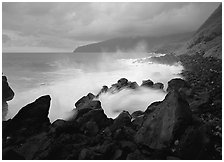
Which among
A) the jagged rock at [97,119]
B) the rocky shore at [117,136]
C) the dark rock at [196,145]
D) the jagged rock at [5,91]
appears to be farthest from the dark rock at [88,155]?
the jagged rock at [5,91]

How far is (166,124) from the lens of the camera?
8.95m

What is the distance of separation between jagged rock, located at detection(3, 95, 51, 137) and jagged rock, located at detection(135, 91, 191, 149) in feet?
15.2

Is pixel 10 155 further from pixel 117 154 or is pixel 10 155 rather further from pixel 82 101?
pixel 82 101

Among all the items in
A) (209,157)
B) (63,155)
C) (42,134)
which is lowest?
(209,157)

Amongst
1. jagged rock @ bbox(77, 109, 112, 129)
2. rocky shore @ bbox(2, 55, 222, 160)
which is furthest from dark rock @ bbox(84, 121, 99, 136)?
jagged rock @ bbox(77, 109, 112, 129)

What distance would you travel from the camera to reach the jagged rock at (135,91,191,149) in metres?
8.70

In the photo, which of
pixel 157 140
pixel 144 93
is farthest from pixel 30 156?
pixel 144 93

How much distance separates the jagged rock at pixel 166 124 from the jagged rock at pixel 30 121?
463cm

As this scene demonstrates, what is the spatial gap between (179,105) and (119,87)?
1239 centimetres

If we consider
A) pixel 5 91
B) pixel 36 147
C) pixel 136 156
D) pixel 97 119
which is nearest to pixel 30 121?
pixel 36 147

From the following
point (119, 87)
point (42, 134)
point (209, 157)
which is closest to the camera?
point (209, 157)

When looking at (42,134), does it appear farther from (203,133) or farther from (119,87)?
(119,87)

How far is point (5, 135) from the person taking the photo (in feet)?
33.1

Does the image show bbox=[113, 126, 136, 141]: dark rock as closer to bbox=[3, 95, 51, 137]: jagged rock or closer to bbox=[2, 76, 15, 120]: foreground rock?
bbox=[3, 95, 51, 137]: jagged rock
